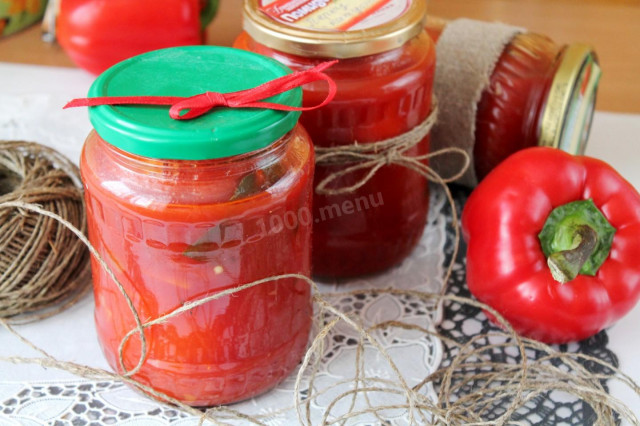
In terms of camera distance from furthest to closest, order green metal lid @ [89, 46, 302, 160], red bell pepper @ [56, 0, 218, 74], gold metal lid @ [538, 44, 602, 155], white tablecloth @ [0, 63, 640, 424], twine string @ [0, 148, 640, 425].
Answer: red bell pepper @ [56, 0, 218, 74] → gold metal lid @ [538, 44, 602, 155] → white tablecloth @ [0, 63, 640, 424] → twine string @ [0, 148, 640, 425] → green metal lid @ [89, 46, 302, 160]

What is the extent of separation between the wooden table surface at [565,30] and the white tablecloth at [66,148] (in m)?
0.07

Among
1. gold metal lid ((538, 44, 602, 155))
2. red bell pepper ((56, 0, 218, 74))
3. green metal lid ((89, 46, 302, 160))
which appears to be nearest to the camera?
green metal lid ((89, 46, 302, 160))

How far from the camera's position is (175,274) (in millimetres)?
728

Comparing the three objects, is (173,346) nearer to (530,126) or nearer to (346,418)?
(346,418)

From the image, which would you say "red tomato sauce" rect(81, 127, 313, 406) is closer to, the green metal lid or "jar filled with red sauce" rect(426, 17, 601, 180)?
the green metal lid

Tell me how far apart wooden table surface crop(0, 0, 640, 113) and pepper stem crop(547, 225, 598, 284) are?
569 mm

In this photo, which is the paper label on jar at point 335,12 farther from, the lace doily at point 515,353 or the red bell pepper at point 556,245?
the lace doily at point 515,353

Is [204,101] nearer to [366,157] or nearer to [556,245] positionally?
[366,157]

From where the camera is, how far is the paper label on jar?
87cm

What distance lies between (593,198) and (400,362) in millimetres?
306

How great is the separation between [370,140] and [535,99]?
312 millimetres

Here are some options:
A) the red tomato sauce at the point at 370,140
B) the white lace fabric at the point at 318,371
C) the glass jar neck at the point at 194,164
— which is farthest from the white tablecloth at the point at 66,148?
the glass jar neck at the point at 194,164

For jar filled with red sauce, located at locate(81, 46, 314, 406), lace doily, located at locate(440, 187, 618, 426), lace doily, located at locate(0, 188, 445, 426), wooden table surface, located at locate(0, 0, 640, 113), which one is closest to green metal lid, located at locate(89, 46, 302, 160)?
jar filled with red sauce, located at locate(81, 46, 314, 406)

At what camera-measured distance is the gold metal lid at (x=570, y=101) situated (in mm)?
1056
